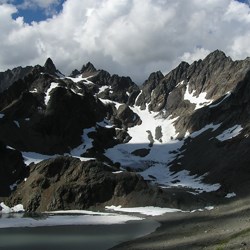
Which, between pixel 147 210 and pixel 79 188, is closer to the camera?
pixel 147 210

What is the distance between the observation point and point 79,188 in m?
142

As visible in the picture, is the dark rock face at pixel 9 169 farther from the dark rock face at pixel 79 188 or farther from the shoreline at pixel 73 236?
the shoreline at pixel 73 236

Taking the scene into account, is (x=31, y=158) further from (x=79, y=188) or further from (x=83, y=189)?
(x=83, y=189)

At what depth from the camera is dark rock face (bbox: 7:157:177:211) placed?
139m

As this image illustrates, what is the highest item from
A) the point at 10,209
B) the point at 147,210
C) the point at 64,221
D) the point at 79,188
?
the point at 79,188

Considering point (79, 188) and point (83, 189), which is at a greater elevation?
point (79, 188)

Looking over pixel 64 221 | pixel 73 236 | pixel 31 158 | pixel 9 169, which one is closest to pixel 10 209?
pixel 9 169

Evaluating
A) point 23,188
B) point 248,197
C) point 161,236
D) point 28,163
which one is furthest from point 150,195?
point 161,236

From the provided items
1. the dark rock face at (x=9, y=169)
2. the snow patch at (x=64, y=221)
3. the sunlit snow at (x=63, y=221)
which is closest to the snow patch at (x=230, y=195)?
the snow patch at (x=64, y=221)

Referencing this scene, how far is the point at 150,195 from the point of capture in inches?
5418

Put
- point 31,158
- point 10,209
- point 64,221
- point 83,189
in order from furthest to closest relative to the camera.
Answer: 1. point 31,158
2. point 83,189
3. point 10,209
4. point 64,221

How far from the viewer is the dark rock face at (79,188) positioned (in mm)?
138625

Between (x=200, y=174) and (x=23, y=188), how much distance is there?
246ft

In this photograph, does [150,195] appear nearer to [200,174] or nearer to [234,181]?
[234,181]
